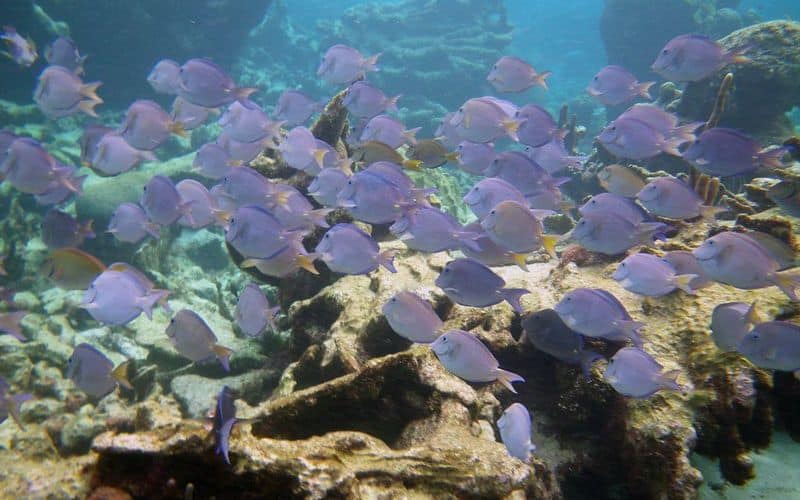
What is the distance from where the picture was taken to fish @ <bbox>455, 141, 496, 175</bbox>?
5.29 metres

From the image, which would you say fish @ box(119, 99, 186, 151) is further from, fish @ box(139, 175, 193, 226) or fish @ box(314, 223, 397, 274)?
fish @ box(314, 223, 397, 274)

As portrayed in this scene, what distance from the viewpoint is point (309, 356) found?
413 cm

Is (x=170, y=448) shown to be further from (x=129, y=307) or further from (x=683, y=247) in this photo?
(x=683, y=247)

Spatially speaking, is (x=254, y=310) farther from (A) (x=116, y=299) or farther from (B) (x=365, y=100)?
(B) (x=365, y=100)

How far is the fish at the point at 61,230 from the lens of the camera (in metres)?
5.80

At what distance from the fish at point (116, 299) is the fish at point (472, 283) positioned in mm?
2466

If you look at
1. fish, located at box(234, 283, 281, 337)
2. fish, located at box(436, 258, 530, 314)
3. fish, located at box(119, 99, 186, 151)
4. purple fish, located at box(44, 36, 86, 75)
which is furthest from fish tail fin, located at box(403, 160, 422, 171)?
purple fish, located at box(44, 36, 86, 75)

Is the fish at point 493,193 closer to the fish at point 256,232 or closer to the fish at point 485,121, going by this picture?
the fish at point 485,121

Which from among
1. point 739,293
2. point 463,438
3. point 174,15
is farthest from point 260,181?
point 174,15

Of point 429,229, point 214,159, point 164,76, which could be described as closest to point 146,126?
point 214,159

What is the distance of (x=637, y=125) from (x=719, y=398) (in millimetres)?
2657

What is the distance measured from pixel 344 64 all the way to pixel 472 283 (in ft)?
13.4

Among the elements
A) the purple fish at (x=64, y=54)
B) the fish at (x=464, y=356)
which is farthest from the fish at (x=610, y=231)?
the purple fish at (x=64, y=54)

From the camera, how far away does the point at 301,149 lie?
490cm
